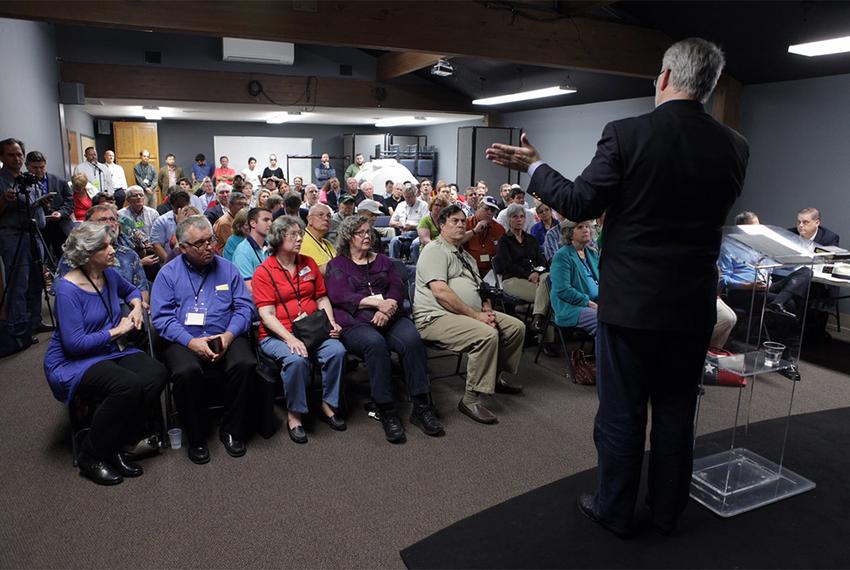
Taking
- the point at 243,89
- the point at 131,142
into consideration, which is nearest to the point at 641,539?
the point at 243,89

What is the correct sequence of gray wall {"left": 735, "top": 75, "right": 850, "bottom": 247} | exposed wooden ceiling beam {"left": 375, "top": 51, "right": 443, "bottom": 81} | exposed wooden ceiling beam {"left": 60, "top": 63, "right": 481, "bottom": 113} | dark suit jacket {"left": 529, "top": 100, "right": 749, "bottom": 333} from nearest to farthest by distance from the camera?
dark suit jacket {"left": 529, "top": 100, "right": 749, "bottom": 333} < gray wall {"left": 735, "top": 75, "right": 850, "bottom": 247} < exposed wooden ceiling beam {"left": 375, "top": 51, "right": 443, "bottom": 81} < exposed wooden ceiling beam {"left": 60, "top": 63, "right": 481, "bottom": 113}

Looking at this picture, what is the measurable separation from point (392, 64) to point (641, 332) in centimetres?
863

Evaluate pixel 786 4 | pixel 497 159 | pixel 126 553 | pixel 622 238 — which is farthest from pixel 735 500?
pixel 786 4

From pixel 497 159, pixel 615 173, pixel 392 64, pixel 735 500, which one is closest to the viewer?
pixel 615 173

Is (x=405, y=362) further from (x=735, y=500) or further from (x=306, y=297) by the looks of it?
(x=735, y=500)

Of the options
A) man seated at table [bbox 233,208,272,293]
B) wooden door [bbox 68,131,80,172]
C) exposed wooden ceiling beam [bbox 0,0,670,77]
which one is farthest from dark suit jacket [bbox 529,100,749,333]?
wooden door [bbox 68,131,80,172]

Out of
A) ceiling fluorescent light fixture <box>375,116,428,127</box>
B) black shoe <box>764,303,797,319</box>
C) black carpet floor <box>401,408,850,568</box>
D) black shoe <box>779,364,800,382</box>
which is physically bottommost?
black carpet floor <box>401,408,850,568</box>

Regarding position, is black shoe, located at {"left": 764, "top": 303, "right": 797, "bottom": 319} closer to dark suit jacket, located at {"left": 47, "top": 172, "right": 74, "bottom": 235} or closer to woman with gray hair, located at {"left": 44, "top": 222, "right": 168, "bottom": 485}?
woman with gray hair, located at {"left": 44, "top": 222, "right": 168, "bottom": 485}

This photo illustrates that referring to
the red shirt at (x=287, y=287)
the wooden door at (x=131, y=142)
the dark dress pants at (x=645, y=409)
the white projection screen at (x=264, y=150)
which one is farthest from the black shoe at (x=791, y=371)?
the white projection screen at (x=264, y=150)

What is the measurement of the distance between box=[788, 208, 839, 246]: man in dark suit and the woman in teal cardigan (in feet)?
7.89

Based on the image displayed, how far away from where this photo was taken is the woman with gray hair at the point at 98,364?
254cm

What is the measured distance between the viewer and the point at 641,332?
1.76 m

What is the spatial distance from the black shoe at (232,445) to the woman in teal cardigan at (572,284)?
7.18 feet

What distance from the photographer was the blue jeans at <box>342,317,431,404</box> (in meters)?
3.09
